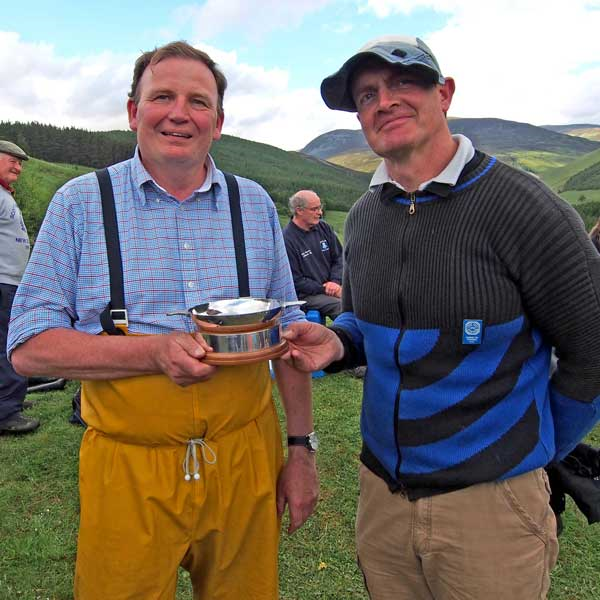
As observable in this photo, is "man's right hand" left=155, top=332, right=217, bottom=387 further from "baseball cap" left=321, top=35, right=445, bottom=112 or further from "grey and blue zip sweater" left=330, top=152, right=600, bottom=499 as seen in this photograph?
"baseball cap" left=321, top=35, right=445, bottom=112

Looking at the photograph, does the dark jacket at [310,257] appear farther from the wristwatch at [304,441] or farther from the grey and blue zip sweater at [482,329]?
the grey and blue zip sweater at [482,329]

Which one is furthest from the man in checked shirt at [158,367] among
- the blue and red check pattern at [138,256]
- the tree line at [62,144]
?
the tree line at [62,144]

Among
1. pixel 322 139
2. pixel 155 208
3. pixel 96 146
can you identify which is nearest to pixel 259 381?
pixel 155 208

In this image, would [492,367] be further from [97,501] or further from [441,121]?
[97,501]

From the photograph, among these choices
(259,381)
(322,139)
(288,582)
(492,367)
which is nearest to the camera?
(492,367)

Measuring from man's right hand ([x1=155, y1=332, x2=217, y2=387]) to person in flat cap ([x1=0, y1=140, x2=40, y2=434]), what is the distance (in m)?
4.55

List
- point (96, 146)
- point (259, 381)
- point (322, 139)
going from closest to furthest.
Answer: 1. point (259, 381)
2. point (96, 146)
3. point (322, 139)

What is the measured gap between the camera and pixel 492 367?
159 cm

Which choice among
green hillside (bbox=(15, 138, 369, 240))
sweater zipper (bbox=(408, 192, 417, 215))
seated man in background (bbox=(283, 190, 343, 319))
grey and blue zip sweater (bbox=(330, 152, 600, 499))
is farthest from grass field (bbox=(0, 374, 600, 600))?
green hillside (bbox=(15, 138, 369, 240))

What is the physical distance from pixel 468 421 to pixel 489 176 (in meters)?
0.81

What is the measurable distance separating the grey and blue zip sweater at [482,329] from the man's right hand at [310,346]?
178 millimetres

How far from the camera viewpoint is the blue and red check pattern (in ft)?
5.35

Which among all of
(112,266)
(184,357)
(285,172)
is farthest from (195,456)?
(285,172)

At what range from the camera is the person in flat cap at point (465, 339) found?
1546mm
